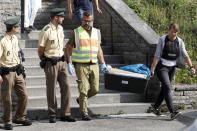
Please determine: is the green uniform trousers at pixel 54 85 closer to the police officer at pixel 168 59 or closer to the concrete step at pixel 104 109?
the concrete step at pixel 104 109

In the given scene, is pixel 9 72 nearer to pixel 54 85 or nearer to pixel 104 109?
pixel 54 85

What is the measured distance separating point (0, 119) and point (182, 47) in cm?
371

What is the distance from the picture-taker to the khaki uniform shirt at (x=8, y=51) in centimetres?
785

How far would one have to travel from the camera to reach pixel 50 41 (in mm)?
8266

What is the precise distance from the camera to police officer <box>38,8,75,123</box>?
8.28 meters

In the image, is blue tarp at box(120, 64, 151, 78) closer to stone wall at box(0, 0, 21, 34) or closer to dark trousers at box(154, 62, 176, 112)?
dark trousers at box(154, 62, 176, 112)

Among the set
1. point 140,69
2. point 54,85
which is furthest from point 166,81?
point 54,85

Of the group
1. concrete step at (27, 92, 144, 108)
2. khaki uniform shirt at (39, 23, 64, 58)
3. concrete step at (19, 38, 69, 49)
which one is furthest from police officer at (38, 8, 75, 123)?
concrete step at (19, 38, 69, 49)

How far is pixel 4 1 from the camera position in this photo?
11.1 metres

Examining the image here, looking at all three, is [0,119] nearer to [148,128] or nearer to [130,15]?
[148,128]

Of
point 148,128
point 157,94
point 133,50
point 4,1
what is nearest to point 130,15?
point 133,50

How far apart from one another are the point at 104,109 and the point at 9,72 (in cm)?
221

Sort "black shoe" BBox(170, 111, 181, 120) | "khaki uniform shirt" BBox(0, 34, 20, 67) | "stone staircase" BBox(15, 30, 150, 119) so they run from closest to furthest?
"khaki uniform shirt" BBox(0, 34, 20, 67)
"black shoe" BBox(170, 111, 181, 120)
"stone staircase" BBox(15, 30, 150, 119)

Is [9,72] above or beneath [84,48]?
beneath
